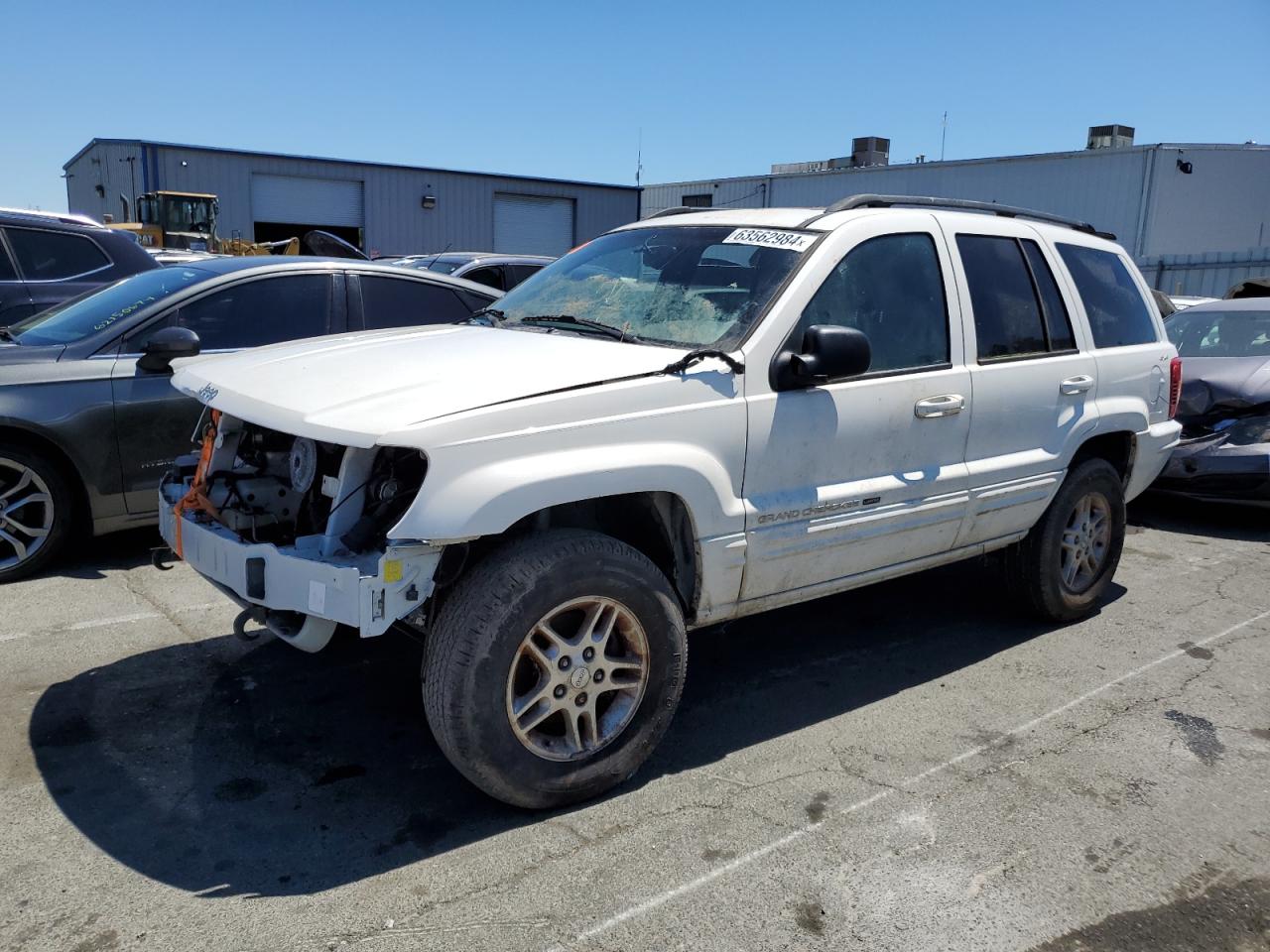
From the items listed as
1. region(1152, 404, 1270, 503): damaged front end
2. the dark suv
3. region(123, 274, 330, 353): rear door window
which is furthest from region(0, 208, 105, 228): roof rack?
region(1152, 404, 1270, 503): damaged front end

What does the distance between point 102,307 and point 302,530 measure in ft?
10.3

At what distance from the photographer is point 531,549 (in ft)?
10.3

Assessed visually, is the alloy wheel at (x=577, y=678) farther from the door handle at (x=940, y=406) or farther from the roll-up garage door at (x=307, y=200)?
the roll-up garage door at (x=307, y=200)

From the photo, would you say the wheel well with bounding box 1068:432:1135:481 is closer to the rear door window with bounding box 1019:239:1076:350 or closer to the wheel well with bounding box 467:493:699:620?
the rear door window with bounding box 1019:239:1076:350

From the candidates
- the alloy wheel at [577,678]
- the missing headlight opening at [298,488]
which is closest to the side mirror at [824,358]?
the alloy wheel at [577,678]

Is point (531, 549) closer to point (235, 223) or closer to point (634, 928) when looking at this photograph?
point (634, 928)

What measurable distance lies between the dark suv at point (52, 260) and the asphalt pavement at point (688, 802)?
10.6 ft

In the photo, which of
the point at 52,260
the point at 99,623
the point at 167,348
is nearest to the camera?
the point at 99,623

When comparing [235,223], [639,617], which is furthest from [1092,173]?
[639,617]

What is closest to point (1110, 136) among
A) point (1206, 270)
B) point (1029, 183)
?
point (1029, 183)

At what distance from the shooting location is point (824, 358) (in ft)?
11.6

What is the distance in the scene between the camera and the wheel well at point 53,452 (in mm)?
5090

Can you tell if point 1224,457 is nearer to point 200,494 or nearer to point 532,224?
point 200,494

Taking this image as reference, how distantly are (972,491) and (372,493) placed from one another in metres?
2.54
